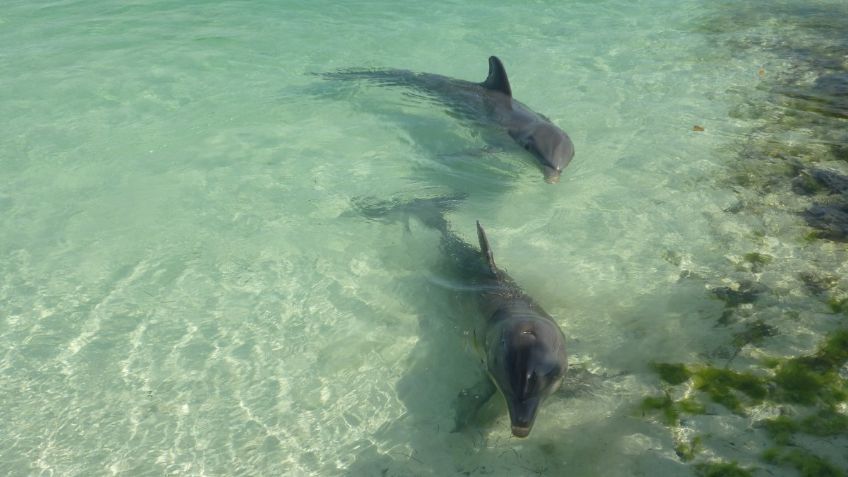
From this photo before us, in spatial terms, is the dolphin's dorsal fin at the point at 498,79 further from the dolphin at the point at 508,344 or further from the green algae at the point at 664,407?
the green algae at the point at 664,407

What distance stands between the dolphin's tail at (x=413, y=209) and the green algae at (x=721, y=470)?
3353mm

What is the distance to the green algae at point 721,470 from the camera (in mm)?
3766

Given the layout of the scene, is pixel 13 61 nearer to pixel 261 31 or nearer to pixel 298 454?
pixel 261 31

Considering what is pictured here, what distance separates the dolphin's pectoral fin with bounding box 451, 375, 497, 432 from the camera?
4332mm

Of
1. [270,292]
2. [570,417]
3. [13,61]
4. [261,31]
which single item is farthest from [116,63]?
[570,417]

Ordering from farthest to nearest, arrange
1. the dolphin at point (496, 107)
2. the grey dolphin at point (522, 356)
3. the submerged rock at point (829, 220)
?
the dolphin at point (496, 107) < the submerged rock at point (829, 220) < the grey dolphin at point (522, 356)

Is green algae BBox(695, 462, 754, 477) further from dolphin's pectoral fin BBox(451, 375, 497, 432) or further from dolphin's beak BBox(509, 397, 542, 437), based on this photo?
dolphin's pectoral fin BBox(451, 375, 497, 432)

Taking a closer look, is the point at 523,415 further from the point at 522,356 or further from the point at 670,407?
the point at 670,407

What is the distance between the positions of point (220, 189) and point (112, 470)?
12.3 ft

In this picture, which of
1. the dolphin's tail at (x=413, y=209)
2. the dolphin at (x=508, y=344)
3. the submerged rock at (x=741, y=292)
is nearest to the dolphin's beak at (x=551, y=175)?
the dolphin's tail at (x=413, y=209)

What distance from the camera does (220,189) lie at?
24.1ft

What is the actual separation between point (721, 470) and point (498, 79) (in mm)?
5888

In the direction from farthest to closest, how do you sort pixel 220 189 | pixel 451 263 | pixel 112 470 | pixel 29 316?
pixel 220 189 → pixel 451 263 → pixel 29 316 → pixel 112 470

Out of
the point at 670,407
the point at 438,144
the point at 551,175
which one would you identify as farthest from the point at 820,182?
the point at 438,144
